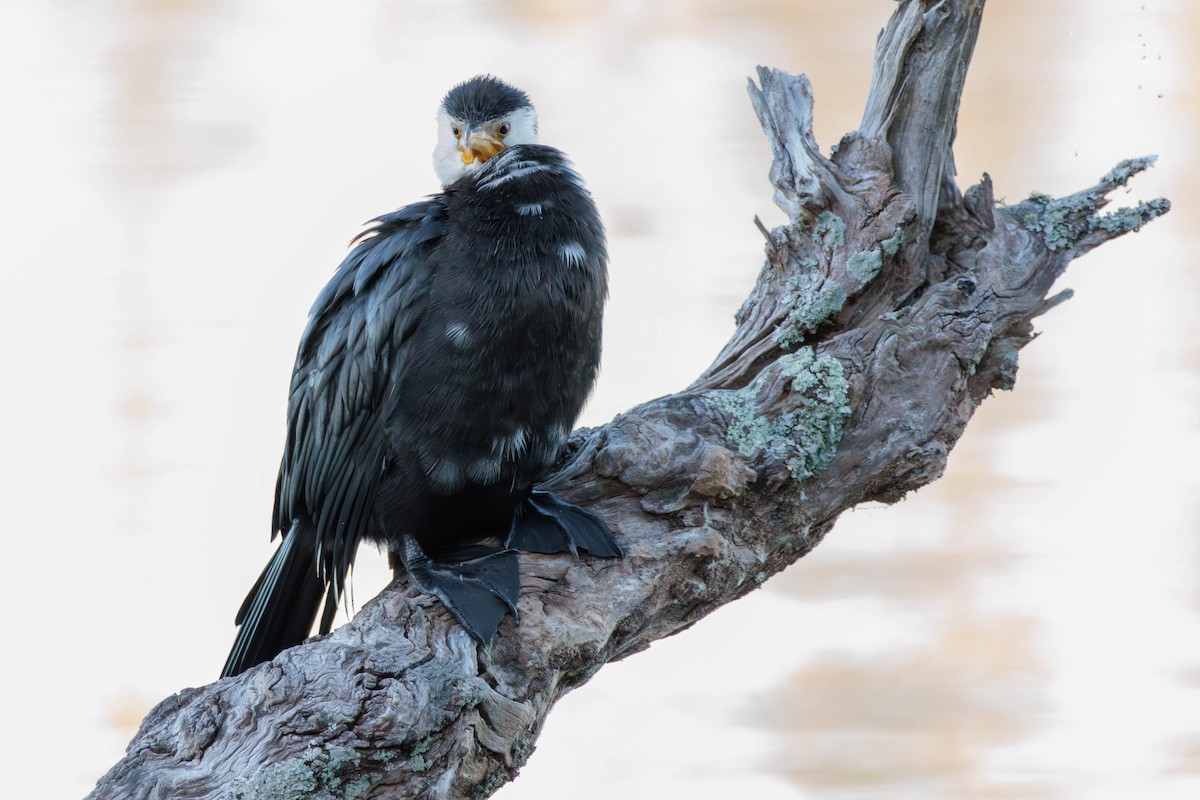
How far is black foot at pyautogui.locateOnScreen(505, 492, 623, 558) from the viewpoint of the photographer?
173 centimetres

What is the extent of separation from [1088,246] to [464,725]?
4.14 ft

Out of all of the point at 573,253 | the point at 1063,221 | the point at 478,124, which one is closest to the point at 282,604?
the point at 573,253

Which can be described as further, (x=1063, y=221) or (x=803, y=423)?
(x=1063, y=221)

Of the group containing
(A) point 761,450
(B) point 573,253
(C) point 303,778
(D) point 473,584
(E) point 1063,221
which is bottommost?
(C) point 303,778

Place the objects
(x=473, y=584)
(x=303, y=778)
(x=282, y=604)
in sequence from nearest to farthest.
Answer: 1. (x=303, y=778)
2. (x=473, y=584)
3. (x=282, y=604)

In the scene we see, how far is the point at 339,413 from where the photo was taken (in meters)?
1.81

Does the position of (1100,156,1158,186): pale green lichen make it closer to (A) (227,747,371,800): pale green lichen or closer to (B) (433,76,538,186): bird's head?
(B) (433,76,538,186): bird's head

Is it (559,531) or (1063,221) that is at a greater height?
(1063,221)

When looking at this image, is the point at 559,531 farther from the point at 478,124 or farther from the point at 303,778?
the point at 478,124

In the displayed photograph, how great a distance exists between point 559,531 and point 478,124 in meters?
0.66

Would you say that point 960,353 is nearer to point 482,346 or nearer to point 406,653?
point 482,346

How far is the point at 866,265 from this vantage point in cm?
191

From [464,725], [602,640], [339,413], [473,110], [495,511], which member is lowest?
[464,725]

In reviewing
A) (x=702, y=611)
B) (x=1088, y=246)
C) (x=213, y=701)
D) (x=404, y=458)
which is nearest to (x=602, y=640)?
(x=702, y=611)
